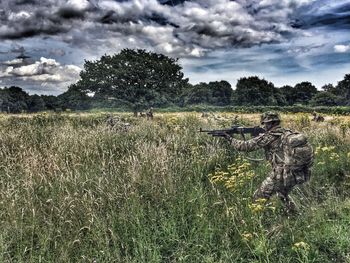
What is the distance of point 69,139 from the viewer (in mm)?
8656

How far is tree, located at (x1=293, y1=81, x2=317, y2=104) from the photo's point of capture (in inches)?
2589

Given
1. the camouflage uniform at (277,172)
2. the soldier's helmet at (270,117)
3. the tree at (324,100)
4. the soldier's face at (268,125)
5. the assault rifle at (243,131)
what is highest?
the tree at (324,100)

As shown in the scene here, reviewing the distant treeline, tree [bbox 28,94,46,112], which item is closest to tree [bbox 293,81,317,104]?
the distant treeline

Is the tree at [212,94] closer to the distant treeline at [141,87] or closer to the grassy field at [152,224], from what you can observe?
the distant treeline at [141,87]

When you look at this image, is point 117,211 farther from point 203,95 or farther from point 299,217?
point 203,95

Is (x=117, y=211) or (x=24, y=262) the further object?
(x=117, y=211)

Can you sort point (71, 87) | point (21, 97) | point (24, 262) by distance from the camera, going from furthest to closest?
point (21, 97) < point (71, 87) < point (24, 262)

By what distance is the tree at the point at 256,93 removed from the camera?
2247 inches

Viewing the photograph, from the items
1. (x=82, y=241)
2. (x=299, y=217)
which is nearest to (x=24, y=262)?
(x=82, y=241)

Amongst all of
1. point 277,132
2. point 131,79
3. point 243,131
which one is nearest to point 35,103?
point 131,79

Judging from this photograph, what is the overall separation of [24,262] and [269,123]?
13.3ft

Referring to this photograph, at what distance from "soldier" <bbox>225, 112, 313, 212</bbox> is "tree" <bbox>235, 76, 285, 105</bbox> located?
2030 inches

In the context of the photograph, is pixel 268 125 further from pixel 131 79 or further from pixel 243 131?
pixel 131 79

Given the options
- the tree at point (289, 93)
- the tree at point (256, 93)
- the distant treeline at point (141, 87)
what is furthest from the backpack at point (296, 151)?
the tree at point (289, 93)
